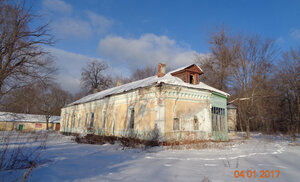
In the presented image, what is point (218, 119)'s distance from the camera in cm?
1498

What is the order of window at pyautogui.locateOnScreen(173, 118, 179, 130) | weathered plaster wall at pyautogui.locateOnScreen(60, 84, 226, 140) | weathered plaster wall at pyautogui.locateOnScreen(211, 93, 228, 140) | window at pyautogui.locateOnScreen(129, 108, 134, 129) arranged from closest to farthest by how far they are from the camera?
weathered plaster wall at pyautogui.locateOnScreen(60, 84, 226, 140) < window at pyautogui.locateOnScreen(173, 118, 179, 130) < window at pyautogui.locateOnScreen(129, 108, 134, 129) < weathered plaster wall at pyautogui.locateOnScreen(211, 93, 228, 140)

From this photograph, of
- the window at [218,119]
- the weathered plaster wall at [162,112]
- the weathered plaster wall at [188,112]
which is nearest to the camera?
the weathered plaster wall at [162,112]

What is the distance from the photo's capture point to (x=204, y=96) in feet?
45.7

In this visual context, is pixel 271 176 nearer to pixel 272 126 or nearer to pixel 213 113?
pixel 213 113

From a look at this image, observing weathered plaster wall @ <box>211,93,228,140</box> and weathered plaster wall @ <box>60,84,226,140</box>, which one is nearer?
weathered plaster wall @ <box>60,84,226,140</box>

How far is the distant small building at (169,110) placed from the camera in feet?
39.0

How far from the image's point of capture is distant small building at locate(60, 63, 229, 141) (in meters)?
11.9

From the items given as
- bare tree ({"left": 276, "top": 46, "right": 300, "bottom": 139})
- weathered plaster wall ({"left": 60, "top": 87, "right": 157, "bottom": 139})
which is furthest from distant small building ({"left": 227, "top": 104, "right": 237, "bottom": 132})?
weathered plaster wall ({"left": 60, "top": 87, "right": 157, "bottom": 139})

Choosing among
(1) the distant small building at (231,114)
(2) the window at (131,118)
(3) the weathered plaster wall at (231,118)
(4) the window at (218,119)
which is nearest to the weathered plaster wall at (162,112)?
(2) the window at (131,118)

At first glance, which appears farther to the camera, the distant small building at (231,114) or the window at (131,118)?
the distant small building at (231,114)

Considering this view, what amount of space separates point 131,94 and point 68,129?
1619 cm

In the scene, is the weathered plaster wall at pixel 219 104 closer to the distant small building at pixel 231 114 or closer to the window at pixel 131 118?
the window at pixel 131 118
